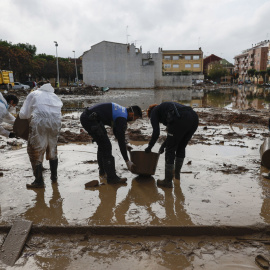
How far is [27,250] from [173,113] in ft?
8.41

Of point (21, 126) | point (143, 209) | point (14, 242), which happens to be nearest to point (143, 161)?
point (143, 209)

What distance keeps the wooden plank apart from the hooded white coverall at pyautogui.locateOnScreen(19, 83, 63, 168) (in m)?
1.37

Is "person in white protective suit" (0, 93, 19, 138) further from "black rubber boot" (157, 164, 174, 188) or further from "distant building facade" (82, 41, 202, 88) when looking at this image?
"distant building facade" (82, 41, 202, 88)

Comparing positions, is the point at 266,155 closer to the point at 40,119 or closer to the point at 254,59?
the point at 40,119

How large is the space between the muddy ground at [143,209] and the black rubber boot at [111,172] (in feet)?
0.43

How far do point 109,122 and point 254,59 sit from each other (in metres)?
88.8

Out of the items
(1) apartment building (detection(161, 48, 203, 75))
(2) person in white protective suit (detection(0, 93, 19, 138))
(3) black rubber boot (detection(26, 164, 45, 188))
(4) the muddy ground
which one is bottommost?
(4) the muddy ground

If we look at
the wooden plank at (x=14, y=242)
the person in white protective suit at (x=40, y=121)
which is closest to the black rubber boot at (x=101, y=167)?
the person in white protective suit at (x=40, y=121)

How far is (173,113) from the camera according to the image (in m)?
4.04

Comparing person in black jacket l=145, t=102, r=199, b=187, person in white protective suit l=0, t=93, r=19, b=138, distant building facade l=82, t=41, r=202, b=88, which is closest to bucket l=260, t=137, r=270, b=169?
person in black jacket l=145, t=102, r=199, b=187

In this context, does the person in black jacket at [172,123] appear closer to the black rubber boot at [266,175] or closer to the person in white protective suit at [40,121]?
the person in white protective suit at [40,121]

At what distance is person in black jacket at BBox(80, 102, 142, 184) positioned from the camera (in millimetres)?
4180

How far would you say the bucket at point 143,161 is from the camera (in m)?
4.44

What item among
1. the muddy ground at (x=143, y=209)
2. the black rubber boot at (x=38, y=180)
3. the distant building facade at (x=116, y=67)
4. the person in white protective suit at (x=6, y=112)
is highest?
the distant building facade at (x=116, y=67)
